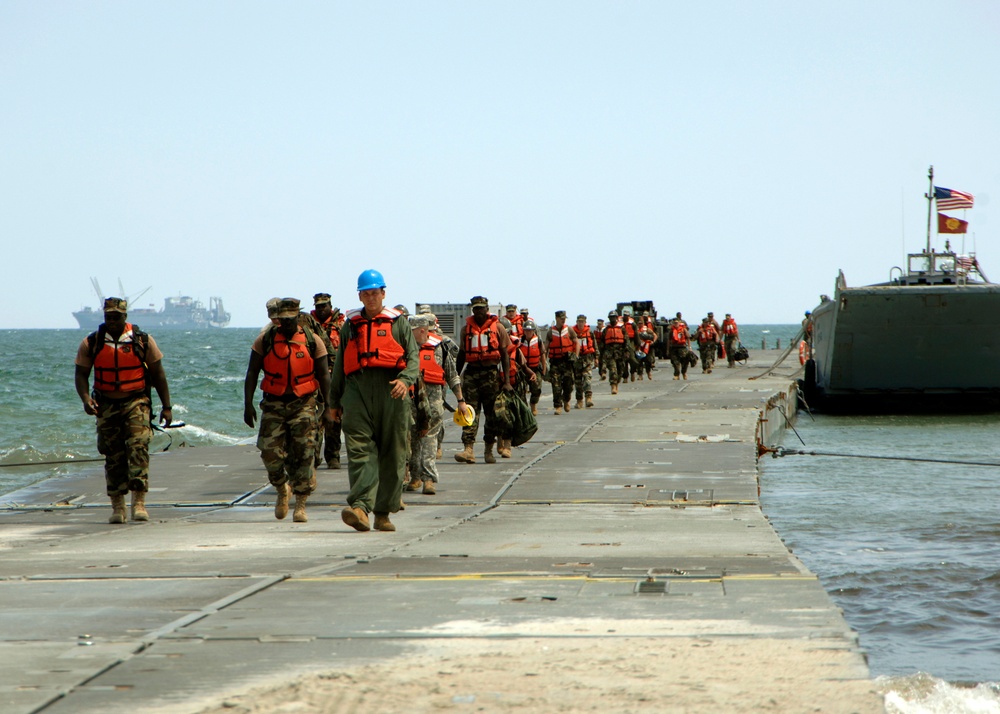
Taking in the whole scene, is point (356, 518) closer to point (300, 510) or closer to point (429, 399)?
point (300, 510)

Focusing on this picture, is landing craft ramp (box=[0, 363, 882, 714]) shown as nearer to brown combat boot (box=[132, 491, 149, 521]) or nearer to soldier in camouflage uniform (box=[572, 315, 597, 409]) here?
brown combat boot (box=[132, 491, 149, 521])

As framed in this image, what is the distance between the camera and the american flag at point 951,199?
31906 millimetres

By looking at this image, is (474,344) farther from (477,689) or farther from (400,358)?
(477,689)

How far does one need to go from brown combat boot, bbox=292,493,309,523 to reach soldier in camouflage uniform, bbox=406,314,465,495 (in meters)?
1.75

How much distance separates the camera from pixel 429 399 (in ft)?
37.1

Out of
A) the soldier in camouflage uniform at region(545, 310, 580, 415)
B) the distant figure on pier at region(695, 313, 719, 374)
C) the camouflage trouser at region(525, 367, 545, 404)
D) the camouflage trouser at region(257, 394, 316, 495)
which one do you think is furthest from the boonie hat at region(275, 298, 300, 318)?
the distant figure on pier at region(695, 313, 719, 374)

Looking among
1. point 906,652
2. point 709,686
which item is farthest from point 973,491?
point 709,686

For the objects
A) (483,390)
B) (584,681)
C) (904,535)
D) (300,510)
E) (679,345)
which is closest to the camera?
(584,681)

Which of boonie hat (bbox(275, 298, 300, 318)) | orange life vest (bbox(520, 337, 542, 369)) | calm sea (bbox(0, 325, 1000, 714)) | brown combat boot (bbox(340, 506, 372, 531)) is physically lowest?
calm sea (bbox(0, 325, 1000, 714))

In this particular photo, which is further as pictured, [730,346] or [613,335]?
[730,346]

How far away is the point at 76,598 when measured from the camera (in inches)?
224

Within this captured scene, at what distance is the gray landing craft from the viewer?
29328 mm

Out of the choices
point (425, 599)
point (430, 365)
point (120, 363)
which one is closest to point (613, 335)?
point (430, 365)

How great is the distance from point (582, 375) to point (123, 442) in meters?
13.4
